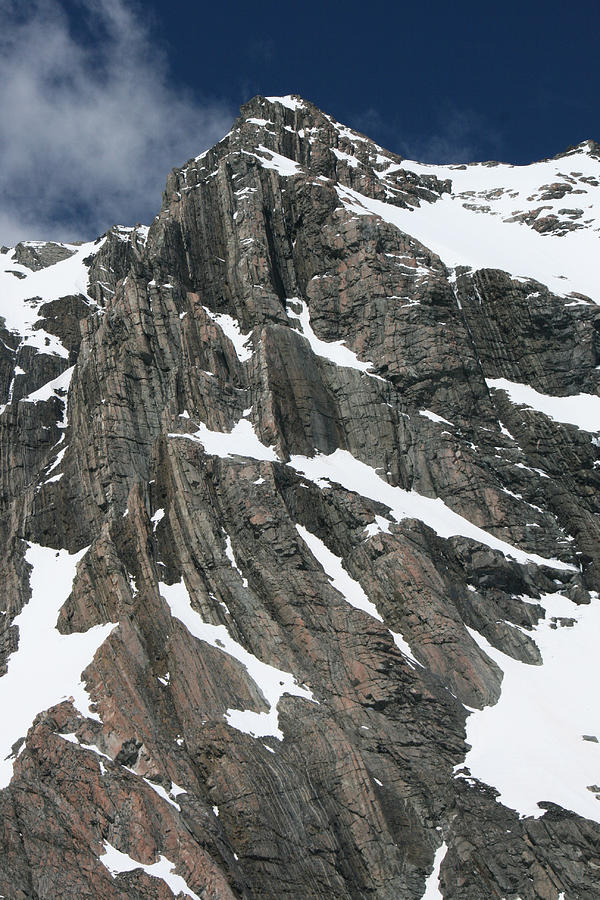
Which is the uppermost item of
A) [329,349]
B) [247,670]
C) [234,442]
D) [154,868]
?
[329,349]

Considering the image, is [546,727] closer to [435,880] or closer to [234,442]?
[435,880]

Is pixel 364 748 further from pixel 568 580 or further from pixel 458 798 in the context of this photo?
pixel 568 580

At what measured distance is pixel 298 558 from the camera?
5228cm

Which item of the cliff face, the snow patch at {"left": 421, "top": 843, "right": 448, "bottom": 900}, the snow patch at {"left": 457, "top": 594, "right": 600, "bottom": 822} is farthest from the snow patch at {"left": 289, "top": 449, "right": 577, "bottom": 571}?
the snow patch at {"left": 421, "top": 843, "right": 448, "bottom": 900}

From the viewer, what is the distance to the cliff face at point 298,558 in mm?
39812

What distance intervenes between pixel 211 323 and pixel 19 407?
17.5 meters

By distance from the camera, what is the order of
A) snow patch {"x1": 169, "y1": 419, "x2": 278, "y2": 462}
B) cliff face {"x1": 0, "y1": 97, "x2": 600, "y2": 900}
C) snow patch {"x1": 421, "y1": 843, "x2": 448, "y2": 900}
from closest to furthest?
1. snow patch {"x1": 421, "y1": 843, "x2": 448, "y2": 900}
2. cliff face {"x1": 0, "y1": 97, "x2": 600, "y2": 900}
3. snow patch {"x1": 169, "y1": 419, "x2": 278, "y2": 462}

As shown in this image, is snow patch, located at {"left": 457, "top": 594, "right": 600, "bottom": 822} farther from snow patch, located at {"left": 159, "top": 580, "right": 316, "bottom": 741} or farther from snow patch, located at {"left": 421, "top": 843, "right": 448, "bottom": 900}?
snow patch, located at {"left": 159, "top": 580, "right": 316, "bottom": 741}

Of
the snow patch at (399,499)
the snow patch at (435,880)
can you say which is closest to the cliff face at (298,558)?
the snow patch at (435,880)

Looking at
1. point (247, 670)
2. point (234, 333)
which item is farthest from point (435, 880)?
point (234, 333)

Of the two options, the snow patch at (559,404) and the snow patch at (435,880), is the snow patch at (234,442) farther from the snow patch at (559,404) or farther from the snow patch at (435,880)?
the snow patch at (435,880)

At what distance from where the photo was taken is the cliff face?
39.8m

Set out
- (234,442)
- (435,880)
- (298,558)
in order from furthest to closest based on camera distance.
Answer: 1. (234,442)
2. (298,558)
3. (435,880)

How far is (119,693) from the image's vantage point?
4362cm
